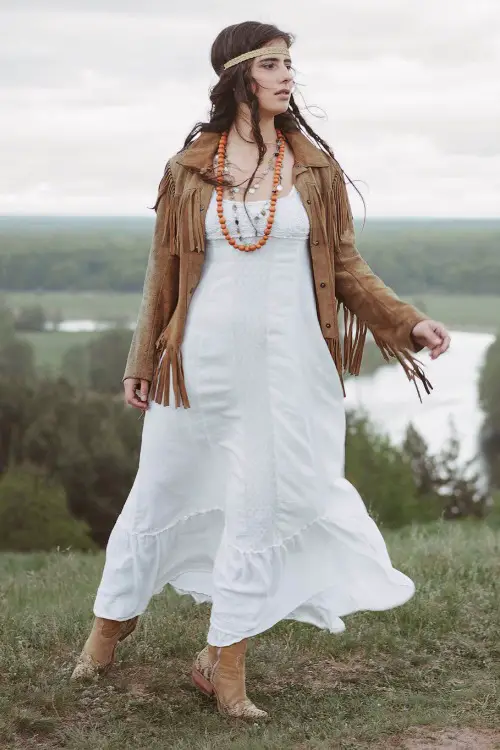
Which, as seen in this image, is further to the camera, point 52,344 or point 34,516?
point 52,344

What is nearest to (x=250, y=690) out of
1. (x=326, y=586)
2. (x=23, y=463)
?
(x=326, y=586)

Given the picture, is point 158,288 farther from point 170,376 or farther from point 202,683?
point 202,683

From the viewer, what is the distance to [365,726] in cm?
384

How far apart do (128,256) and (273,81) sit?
4724 centimetres

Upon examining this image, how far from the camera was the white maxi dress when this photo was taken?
3777mm

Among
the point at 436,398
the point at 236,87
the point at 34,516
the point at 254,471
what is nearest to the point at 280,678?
the point at 254,471

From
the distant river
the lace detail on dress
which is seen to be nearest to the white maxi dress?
the lace detail on dress

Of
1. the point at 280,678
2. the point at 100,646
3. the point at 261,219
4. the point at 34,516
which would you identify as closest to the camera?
the point at 261,219

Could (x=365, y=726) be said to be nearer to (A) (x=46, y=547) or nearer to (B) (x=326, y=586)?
(B) (x=326, y=586)

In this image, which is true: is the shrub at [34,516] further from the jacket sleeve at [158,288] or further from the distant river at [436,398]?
the jacket sleeve at [158,288]

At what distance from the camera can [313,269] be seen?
384 centimetres

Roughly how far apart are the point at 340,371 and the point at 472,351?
4745cm

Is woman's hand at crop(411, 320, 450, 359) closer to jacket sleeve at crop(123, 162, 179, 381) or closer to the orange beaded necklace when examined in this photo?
the orange beaded necklace

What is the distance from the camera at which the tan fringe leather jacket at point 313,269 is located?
12.5ft
